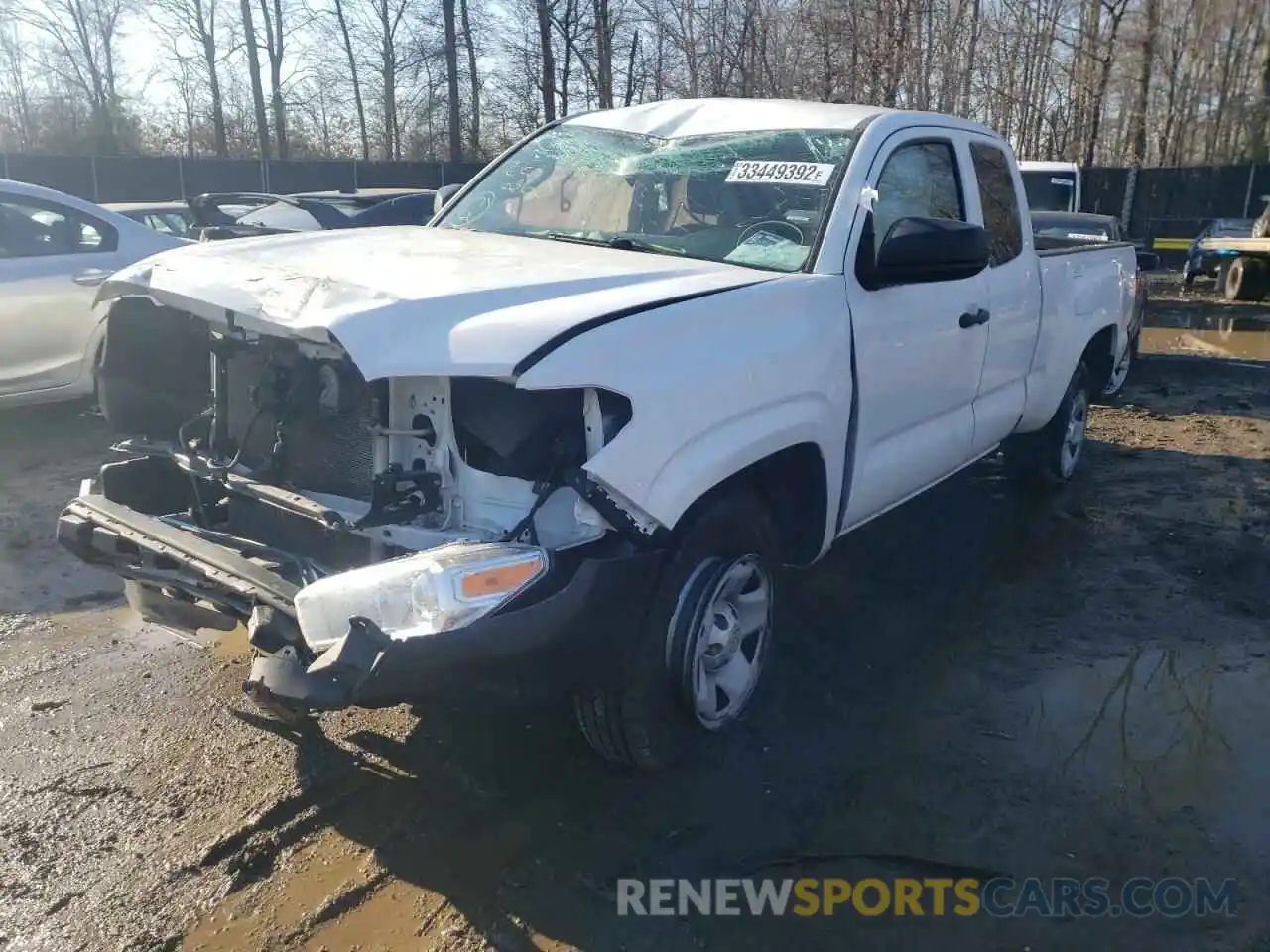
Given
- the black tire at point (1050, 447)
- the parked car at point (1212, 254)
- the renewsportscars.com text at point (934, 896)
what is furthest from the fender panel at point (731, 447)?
the parked car at point (1212, 254)

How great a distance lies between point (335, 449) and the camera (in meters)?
3.25

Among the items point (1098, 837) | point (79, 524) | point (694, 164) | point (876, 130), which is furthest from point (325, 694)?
point (876, 130)

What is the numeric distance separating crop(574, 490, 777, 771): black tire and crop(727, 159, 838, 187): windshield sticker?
126 cm

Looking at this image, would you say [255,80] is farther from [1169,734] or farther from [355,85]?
[1169,734]

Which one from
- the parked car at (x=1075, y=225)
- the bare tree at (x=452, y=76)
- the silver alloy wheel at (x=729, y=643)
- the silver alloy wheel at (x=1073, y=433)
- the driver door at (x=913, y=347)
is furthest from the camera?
the bare tree at (x=452, y=76)

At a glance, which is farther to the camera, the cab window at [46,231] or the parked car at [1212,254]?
the parked car at [1212,254]

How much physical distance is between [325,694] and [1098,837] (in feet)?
7.25

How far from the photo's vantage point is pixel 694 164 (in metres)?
4.18

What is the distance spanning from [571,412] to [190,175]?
24955mm

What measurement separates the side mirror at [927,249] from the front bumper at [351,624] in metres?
1.41

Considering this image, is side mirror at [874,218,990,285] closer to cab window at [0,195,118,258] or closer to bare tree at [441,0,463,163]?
cab window at [0,195,118,258]

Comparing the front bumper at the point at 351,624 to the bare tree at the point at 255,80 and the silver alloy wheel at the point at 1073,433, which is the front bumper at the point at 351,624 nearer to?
the silver alloy wheel at the point at 1073,433

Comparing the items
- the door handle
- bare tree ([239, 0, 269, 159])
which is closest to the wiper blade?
the door handle

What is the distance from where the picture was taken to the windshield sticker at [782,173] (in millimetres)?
3916
